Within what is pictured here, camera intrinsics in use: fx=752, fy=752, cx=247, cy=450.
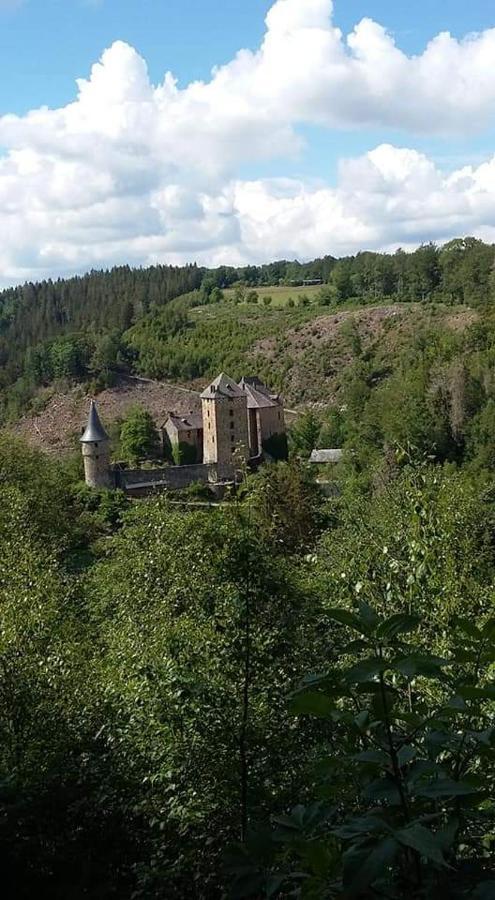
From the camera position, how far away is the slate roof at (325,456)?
55.2m

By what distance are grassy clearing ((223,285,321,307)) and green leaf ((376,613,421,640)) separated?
112704 millimetres

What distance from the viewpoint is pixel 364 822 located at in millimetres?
1809

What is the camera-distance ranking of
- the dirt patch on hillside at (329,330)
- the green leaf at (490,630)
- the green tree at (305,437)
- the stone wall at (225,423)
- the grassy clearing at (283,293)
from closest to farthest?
the green leaf at (490,630) < the stone wall at (225,423) < the green tree at (305,437) < the dirt patch on hillside at (329,330) < the grassy clearing at (283,293)

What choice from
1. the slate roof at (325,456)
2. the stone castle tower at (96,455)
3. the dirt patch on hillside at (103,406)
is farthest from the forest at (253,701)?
the dirt patch on hillside at (103,406)

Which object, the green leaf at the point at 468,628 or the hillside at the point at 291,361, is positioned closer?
the green leaf at the point at 468,628

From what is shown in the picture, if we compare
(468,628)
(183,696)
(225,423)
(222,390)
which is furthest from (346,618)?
(222,390)

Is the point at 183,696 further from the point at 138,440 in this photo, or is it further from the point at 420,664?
the point at 138,440

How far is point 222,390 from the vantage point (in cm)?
5650

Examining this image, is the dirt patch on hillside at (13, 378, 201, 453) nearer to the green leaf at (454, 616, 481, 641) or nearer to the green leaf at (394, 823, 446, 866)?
the green leaf at (454, 616, 481, 641)

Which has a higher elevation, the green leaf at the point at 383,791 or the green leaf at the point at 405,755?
the green leaf at the point at 405,755

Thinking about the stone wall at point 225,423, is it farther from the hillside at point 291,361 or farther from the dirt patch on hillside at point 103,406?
the dirt patch on hillside at point 103,406

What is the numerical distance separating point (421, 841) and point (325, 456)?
5455 centimetres

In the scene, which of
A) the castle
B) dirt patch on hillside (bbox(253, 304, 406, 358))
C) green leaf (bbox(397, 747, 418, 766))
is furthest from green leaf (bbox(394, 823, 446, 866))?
dirt patch on hillside (bbox(253, 304, 406, 358))

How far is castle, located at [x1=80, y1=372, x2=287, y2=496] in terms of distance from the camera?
50406mm
